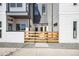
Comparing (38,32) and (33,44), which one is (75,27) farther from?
(33,44)

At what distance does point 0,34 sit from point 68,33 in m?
1.04

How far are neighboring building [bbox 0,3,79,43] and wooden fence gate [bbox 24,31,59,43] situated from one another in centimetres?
6

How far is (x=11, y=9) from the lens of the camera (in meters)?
3.16

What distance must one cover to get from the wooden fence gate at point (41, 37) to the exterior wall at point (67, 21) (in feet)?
0.31

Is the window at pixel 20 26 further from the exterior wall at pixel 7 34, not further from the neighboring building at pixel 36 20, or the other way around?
the exterior wall at pixel 7 34

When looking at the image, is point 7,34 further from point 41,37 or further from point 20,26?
point 41,37

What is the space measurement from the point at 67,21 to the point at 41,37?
0.48m

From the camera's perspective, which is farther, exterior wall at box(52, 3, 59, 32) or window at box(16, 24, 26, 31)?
exterior wall at box(52, 3, 59, 32)

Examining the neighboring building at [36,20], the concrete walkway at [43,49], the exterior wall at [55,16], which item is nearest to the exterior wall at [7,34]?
the neighboring building at [36,20]

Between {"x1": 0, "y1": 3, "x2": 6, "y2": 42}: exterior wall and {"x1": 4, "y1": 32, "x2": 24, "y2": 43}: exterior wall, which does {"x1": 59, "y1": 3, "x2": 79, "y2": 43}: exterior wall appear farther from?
{"x1": 0, "y1": 3, "x2": 6, "y2": 42}: exterior wall

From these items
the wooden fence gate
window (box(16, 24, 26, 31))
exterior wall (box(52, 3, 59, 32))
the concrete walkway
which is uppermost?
exterior wall (box(52, 3, 59, 32))

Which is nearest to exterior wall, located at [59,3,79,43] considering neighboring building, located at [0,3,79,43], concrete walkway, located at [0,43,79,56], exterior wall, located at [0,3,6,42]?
neighboring building, located at [0,3,79,43]

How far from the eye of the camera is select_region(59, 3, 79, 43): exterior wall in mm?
3312

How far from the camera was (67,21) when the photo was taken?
3502 millimetres
